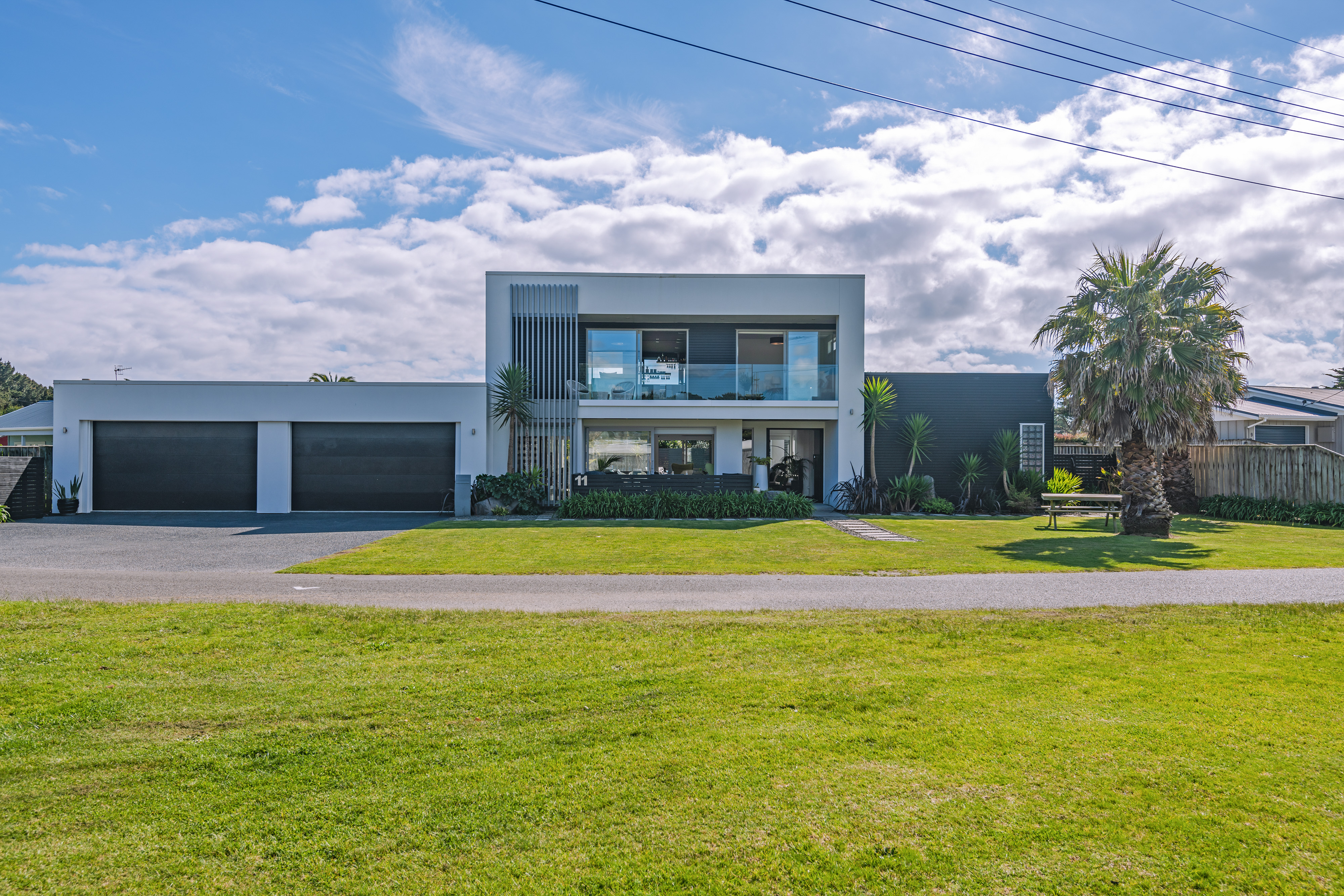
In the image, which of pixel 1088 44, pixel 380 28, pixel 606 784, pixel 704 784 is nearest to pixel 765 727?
pixel 704 784

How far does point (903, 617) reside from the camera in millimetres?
6676

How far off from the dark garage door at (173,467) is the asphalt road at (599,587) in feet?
23.8

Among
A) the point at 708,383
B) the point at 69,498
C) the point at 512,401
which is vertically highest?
the point at 708,383

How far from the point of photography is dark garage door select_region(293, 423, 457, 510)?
19.2 m

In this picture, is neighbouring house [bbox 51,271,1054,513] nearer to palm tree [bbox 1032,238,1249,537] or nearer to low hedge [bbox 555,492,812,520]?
low hedge [bbox 555,492,812,520]

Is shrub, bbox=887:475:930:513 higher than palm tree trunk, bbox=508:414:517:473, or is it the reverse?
palm tree trunk, bbox=508:414:517:473

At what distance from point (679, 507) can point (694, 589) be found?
353 inches

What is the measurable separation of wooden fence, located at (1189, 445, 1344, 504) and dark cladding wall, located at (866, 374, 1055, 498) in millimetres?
4017

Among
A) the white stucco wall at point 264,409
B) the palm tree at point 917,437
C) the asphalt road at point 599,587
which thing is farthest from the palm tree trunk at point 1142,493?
the white stucco wall at point 264,409

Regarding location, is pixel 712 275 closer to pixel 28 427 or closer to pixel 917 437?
pixel 917 437

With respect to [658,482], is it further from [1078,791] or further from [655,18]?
[1078,791]

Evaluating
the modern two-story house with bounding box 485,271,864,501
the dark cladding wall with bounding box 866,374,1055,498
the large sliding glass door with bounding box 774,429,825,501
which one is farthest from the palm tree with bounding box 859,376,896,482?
the large sliding glass door with bounding box 774,429,825,501

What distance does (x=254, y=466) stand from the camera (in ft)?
62.6

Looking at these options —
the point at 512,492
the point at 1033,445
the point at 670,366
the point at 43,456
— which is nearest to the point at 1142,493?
the point at 1033,445
